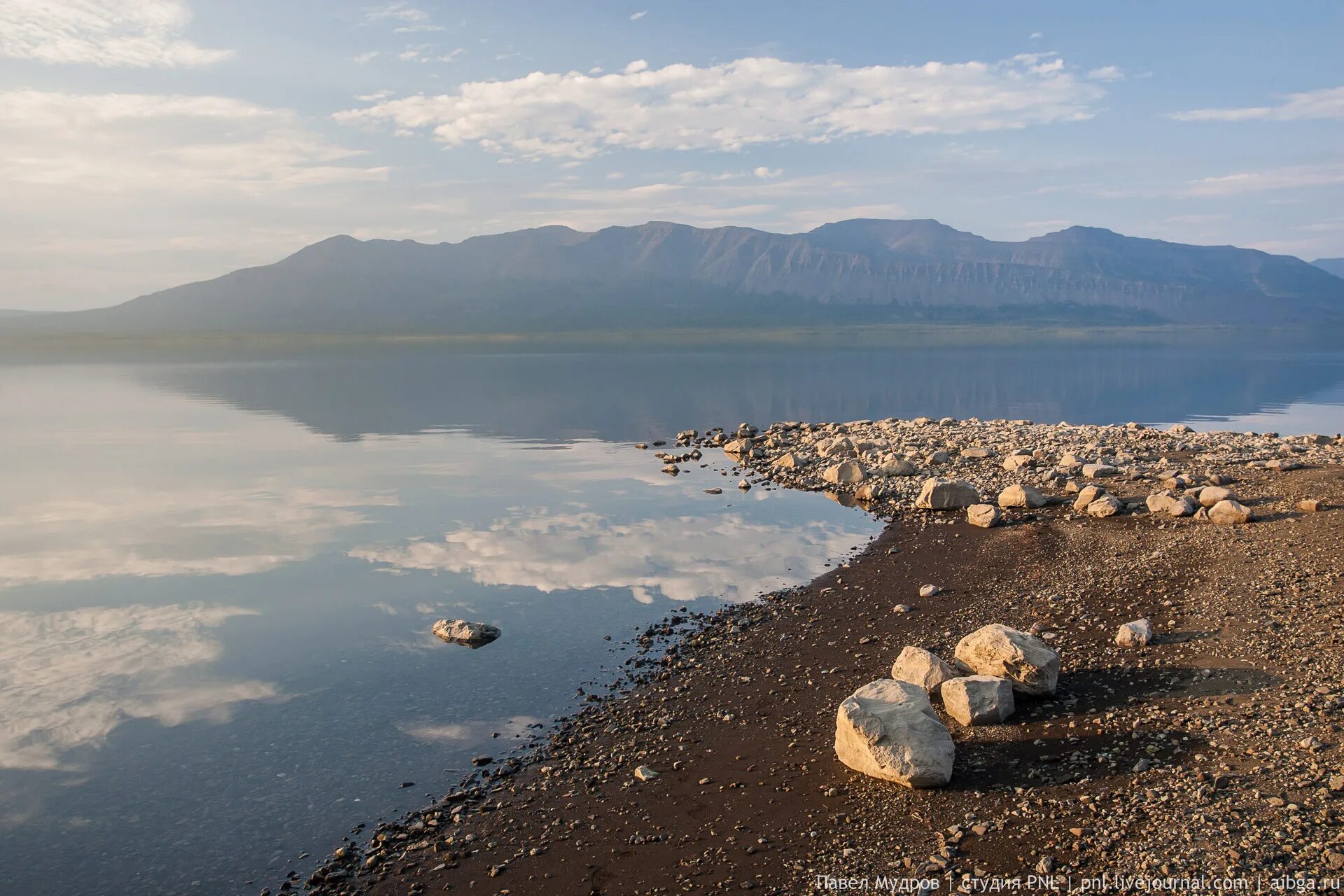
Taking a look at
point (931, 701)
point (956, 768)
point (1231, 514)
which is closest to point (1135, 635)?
point (931, 701)

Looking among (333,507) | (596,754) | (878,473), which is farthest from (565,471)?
(596,754)

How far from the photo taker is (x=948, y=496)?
70.7ft

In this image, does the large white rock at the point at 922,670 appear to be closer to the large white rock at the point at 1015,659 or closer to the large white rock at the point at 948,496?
the large white rock at the point at 1015,659

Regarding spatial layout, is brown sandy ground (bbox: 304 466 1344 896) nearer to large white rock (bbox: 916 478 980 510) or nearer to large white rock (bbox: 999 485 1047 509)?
large white rock (bbox: 999 485 1047 509)

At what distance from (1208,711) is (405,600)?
1295 centimetres

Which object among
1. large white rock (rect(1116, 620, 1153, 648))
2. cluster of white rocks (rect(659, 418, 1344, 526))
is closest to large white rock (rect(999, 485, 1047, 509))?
cluster of white rocks (rect(659, 418, 1344, 526))

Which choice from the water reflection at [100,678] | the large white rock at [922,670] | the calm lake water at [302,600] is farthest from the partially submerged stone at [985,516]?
the water reflection at [100,678]

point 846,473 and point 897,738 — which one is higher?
point 846,473

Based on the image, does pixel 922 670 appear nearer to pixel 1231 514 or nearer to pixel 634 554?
pixel 634 554

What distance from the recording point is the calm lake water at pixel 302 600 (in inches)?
382

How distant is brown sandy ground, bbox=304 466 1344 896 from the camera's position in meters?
7.65

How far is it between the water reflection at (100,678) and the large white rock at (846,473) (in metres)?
16.3

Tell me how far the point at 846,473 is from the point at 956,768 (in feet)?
56.9

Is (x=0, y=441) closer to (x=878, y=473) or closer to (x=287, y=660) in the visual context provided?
(x=287, y=660)
